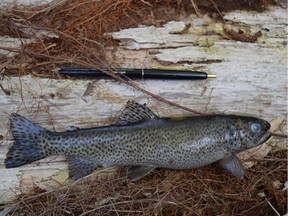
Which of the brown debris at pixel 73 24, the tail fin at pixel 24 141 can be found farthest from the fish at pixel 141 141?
the brown debris at pixel 73 24

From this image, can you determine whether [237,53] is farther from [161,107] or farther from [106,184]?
[106,184]

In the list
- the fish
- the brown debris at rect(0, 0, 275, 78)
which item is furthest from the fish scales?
the brown debris at rect(0, 0, 275, 78)

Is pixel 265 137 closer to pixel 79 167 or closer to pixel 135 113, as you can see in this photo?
pixel 135 113

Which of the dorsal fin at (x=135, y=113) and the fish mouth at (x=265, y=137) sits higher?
the dorsal fin at (x=135, y=113)

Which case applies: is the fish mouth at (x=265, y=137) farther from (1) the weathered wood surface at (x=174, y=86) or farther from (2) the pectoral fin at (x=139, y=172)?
(2) the pectoral fin at (x=139, y=172)

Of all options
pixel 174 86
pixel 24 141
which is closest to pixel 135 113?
pixel 174 86

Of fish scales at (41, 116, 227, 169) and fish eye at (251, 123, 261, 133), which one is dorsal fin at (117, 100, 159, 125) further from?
fish eye at (251, 123, 261, 133)
